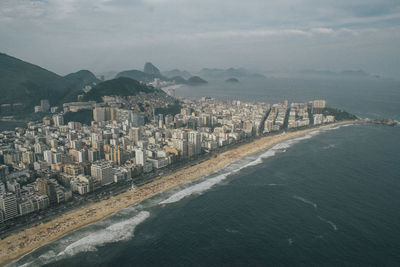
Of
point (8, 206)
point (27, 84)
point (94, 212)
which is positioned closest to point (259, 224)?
point (94, 212)

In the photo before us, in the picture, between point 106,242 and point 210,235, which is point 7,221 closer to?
point 106,242

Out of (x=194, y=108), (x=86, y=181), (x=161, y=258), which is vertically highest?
(x=194, y=108)

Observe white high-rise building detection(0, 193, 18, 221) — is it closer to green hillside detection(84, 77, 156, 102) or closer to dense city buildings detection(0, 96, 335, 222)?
dense city buildings detection(0, 96, 335, 222)

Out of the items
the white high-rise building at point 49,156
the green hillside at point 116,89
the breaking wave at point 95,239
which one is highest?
the green hillside at point 116,89

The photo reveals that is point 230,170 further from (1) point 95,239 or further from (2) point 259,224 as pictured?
(1) point 95,239

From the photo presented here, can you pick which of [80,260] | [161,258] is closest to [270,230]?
[161,258]

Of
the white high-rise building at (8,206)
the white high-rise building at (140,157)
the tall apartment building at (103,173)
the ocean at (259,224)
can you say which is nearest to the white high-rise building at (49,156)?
the tall apartment building at (103,173)

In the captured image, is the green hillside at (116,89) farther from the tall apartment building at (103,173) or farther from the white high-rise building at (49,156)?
the tall apartment building at (103,173)
